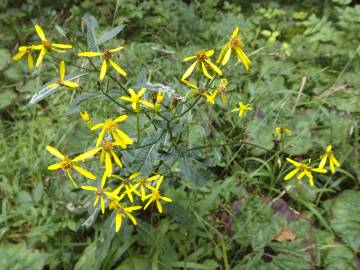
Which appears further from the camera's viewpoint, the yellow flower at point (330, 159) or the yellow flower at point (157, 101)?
the yellow flower at point (330, 159)

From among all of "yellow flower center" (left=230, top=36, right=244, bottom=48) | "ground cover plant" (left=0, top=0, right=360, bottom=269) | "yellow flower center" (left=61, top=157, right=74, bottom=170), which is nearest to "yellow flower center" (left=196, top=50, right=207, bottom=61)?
"ground cover plant" (left=0, top=0, right=360, bottom=269)

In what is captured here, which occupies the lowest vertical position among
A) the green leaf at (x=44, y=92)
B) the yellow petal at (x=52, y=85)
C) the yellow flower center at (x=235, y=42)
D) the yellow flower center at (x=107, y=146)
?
the yellow flower center at (x=107, y=146)

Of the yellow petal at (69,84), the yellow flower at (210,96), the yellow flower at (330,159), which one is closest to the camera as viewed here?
the yellow petal at (69,84)

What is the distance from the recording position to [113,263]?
84.0 inches

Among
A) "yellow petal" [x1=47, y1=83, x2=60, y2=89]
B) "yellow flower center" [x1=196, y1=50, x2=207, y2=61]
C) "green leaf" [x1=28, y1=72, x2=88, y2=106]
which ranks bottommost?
"green leaf" [x1=28, y1=72, x2=88, y2=106]

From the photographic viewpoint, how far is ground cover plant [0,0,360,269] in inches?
66.3

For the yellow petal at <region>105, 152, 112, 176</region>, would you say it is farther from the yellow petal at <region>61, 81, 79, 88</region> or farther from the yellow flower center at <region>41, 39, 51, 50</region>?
the yellow flower center at <region>41, 39, 51, 50</region>

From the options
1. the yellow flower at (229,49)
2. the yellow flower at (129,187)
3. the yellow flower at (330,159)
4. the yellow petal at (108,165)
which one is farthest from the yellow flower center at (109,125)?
A: the yellow flower at (330,159)

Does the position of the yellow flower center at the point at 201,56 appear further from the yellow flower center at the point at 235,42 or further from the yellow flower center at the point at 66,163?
the yellow flower center at the point at 66,163

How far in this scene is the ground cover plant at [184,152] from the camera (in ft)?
5.53

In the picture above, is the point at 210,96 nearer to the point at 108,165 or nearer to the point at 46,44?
the point at 108,165

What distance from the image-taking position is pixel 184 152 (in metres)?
1.72

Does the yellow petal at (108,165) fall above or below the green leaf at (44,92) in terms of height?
below

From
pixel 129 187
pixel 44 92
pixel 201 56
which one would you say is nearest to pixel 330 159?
pixel 201 56
